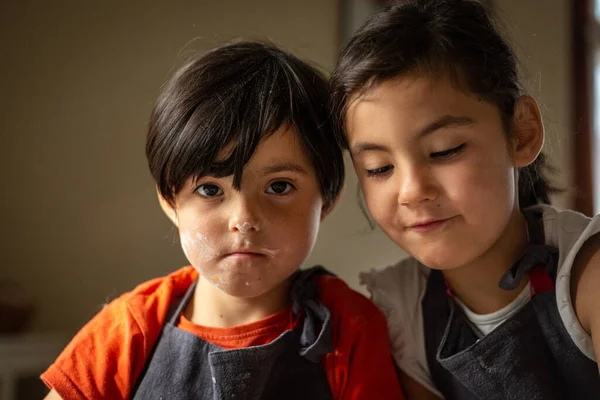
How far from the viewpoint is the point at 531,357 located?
0.90m

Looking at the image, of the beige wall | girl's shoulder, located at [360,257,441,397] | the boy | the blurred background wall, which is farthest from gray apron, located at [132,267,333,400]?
the beige wall

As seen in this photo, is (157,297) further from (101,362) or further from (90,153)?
(90,153)

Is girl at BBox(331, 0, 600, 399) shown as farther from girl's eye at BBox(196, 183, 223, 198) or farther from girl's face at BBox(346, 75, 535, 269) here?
girl's eye at BBox(196, 183, 223, 198)

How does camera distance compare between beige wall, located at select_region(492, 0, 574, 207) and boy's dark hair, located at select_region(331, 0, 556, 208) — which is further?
beige wall, located at select_region(492, 0, 574, 207)

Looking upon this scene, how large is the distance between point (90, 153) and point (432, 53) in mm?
1328

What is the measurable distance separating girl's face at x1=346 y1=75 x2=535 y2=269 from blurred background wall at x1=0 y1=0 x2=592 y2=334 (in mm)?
943

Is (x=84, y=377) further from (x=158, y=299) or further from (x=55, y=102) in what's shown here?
(x=55, y=102)

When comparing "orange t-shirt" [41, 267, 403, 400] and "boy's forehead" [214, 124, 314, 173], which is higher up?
"boy's forehead" [214, 124, 314, 173]

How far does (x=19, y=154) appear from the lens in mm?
1838

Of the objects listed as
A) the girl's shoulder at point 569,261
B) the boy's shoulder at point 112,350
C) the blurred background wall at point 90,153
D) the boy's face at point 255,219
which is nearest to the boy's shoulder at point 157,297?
the boy's shoulder at point 112,350

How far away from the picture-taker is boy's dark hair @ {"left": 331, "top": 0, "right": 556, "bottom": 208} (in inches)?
33.0

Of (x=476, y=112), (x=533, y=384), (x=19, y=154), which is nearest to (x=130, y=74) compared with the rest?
(x=19, y=154)

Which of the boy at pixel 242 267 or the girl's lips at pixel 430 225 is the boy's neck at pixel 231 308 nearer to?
the boy at pixel 242 267

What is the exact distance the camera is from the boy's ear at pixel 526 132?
90cm
